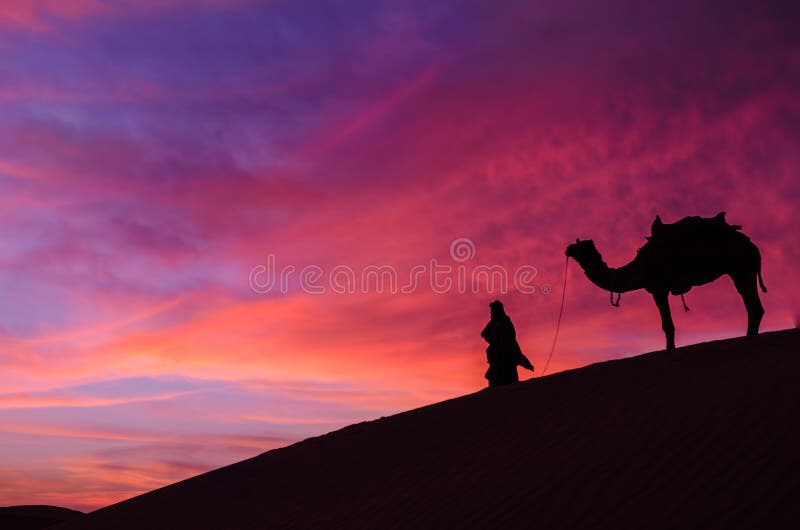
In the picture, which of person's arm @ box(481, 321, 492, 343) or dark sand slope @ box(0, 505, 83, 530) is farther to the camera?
dark sand slope @ box(0, 505, 83, 530)

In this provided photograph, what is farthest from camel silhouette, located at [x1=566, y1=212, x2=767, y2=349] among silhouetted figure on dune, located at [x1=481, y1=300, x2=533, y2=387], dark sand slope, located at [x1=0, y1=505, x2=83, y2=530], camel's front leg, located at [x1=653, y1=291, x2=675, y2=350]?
dark sand slope, located at [x1=0, y1=505, x2=83, y2=530]

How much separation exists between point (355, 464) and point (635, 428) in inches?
201

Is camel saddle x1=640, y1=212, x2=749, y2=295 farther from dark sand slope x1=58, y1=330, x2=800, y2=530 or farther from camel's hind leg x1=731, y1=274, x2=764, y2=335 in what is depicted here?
dark sand slope x1=58, y1=330, x2=800, y2=530

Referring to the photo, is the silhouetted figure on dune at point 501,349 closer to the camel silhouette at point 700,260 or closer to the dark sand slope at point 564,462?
the dark sand slope at point 564,462

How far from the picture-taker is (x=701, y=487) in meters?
8.37

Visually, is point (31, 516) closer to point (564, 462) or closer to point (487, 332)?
point (487, 332)

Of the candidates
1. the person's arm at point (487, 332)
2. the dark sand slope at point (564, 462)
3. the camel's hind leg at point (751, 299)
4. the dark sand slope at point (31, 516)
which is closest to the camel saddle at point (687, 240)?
the camel's hind leg at point (751, 299)

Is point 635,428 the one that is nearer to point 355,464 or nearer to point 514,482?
point 514,482

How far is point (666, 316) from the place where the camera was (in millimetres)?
17922

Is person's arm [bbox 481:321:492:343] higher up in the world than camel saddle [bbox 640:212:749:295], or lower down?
lower down

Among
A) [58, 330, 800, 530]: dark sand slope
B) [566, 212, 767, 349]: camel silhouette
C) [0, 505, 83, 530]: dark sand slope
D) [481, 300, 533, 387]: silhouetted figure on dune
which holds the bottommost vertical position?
[58, 330, 800, 530]: dark sand slope

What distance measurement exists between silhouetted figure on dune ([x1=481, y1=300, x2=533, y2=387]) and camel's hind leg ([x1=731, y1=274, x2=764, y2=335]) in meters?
4.66

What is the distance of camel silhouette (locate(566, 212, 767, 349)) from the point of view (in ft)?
60.0

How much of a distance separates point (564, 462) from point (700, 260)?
30.2 ft
